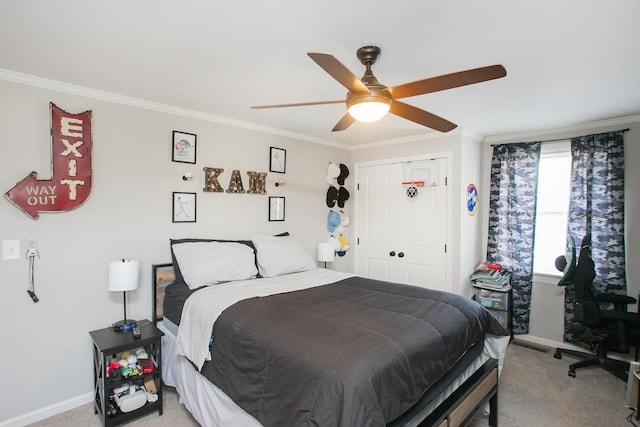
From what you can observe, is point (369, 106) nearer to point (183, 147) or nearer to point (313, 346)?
point (313, 346)

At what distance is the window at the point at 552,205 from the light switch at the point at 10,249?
482 centimetres

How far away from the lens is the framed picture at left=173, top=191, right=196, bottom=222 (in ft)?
9.80

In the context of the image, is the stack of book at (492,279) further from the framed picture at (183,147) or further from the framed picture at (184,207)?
the framed picture at (183,147)

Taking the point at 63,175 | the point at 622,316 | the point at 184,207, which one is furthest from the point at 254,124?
the point at 622,316

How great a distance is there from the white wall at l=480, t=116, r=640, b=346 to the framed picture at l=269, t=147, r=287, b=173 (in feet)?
8.14

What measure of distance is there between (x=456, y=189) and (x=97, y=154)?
344cm

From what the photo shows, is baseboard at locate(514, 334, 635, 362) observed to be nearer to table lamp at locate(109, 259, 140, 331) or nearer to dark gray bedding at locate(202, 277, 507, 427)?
dark gray bedding at locate(202, 277, 507, 427)

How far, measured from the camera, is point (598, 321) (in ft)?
9.75

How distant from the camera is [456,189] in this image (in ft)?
12.0

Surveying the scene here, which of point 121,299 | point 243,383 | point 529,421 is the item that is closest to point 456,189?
point 529,421

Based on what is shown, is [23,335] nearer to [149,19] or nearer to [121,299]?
[121,299]

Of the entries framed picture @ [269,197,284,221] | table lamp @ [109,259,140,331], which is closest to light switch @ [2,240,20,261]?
table lamp @ [109,259,140,331]

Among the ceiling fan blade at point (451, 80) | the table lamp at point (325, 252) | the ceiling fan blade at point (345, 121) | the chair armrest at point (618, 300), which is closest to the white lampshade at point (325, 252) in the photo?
the table lamp at point (325, 252)

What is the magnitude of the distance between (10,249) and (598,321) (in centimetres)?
473
